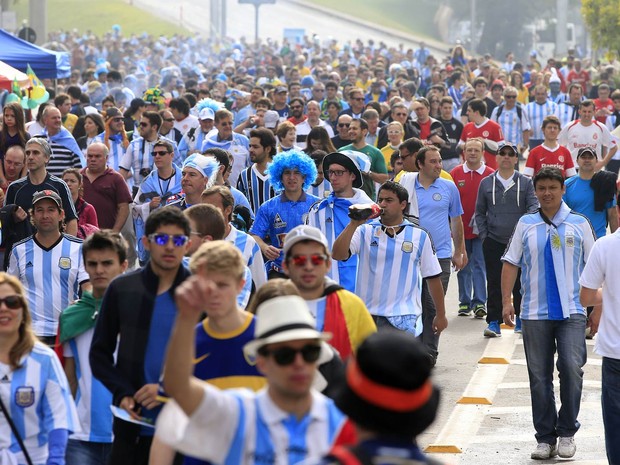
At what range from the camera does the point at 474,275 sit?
14.6m

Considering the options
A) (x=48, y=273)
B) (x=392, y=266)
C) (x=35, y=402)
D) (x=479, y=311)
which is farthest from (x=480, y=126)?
(x=35, y=402)

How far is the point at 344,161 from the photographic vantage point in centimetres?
1050

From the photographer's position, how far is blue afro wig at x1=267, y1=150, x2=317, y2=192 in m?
11.0

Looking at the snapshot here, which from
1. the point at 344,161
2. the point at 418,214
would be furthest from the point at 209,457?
the point at 418,214

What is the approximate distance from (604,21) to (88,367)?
39.9 metres

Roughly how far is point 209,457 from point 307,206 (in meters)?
6.76

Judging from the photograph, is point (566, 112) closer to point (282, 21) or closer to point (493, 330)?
point (493, 330)

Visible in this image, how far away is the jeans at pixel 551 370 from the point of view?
9297mm

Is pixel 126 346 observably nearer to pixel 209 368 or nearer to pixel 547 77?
pixel 209 368

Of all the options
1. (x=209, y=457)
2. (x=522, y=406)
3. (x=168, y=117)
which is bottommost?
(x=522, y=406)

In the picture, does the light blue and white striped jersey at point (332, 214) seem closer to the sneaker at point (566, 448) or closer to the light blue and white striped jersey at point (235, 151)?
the sneaker at point (566, 448)

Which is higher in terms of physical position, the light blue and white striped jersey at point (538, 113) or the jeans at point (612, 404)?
the light blue and white striped jersey at point (538, 113)

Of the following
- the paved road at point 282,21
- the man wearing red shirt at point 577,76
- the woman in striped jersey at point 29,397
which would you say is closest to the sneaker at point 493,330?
the woman in striped jersey at point 29,397

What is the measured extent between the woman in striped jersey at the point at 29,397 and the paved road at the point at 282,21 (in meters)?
71.9
